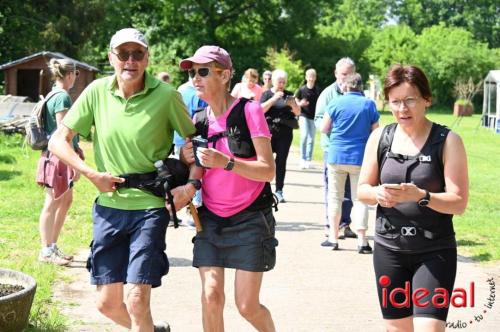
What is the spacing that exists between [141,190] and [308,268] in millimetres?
3879

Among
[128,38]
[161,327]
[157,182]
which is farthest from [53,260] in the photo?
[128,38]

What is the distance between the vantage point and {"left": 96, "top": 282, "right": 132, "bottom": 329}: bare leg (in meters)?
4.83

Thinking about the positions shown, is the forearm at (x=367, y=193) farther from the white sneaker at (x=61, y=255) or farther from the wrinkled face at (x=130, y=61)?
the white sneaker at (x=61, y=255)

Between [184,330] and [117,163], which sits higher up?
[117,163]

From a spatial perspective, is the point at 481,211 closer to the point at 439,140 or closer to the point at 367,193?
the point at 367,193

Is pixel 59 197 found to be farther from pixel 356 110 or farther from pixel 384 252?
pixel 384 252

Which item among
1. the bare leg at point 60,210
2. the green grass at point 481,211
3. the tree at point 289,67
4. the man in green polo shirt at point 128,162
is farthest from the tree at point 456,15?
the man in green polo shirt at point 128,162

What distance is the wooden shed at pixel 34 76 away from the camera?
28.2 metres

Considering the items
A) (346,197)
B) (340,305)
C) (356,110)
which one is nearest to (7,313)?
(340,305)

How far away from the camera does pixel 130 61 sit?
15.8 feet

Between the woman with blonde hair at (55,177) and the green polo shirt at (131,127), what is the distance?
2.85 meters

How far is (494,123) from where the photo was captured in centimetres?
3972

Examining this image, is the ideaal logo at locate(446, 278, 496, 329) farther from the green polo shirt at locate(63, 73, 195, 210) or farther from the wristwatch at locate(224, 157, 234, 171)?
the green polo shirt at locate(63, 73, 195, 210)

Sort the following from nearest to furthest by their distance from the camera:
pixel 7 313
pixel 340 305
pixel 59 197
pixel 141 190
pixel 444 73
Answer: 1. pixel 141 190
2. pixel 7 313
3. pixel 340 305
4. pixel 59 197
5. pixel 444 73
